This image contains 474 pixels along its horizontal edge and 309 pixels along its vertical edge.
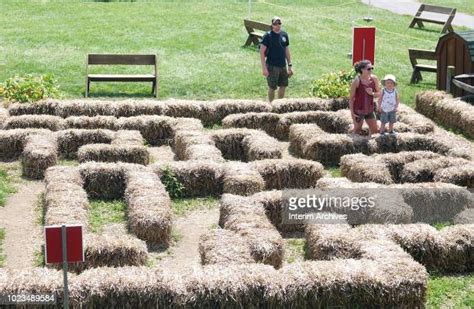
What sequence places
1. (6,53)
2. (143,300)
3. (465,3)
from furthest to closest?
(465,3) < (6,53) < (143,300)

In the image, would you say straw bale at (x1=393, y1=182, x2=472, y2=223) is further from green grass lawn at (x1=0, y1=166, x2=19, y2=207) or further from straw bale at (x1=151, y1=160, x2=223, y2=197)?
green grass lawn at (x1=0, y1=166, x2=19, y2=207)

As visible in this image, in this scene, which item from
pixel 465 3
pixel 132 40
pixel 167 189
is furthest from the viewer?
pixel 465 3

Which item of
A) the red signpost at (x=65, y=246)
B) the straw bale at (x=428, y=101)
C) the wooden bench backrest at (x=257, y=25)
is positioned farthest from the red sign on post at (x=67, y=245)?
the wooden bench backrest at (x=257, y=25)

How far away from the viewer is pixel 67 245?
987 centimetres

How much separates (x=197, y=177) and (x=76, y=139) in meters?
3.84

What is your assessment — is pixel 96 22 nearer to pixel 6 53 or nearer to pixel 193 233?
pixel 6 53

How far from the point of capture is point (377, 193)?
14.9 metres

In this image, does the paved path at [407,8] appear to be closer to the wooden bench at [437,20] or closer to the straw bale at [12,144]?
the wooden bench at [437,20]

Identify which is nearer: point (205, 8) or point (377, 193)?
point (377, 193)

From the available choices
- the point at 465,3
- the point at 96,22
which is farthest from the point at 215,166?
the point at 465,3

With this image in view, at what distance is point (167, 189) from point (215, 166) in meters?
0.98

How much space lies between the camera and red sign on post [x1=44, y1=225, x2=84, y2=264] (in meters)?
9.77

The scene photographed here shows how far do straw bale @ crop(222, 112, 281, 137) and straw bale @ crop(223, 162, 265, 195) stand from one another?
14.6 ft

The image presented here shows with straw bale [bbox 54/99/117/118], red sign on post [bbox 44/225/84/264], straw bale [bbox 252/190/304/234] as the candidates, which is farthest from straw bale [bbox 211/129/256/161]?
red sign on post [bbox 44/225/84/264]
